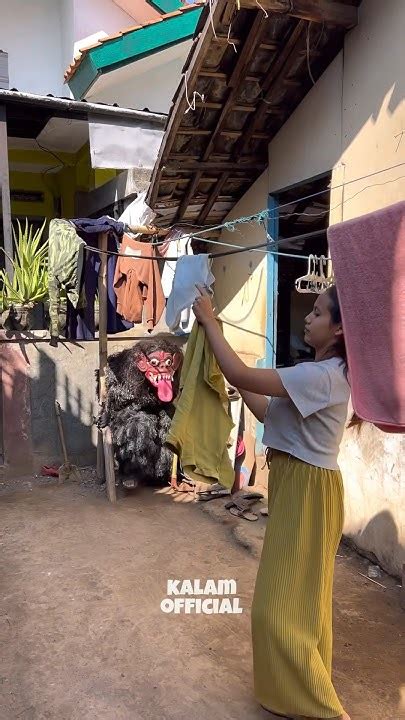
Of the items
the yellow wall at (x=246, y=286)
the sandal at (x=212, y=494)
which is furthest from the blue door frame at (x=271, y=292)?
the sandal at (x=212, y=494)

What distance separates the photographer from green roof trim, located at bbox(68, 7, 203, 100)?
692 cm

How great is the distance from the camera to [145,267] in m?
5.32

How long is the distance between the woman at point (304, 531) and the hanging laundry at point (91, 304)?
11.5 feet

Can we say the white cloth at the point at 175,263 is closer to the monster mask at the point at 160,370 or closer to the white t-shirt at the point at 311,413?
the monster mask at the point at 160,370

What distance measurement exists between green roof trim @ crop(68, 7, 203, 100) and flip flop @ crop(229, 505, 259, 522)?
554 centimetres

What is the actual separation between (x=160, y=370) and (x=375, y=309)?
12.8 feet

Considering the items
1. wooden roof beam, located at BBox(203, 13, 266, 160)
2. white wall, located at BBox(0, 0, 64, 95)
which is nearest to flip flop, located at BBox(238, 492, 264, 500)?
wooden roof beam, located at BBox(203, 13, 266, 160)

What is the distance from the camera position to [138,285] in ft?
17.8

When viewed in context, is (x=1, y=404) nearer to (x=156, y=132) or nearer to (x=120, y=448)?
(x=120, y=448)

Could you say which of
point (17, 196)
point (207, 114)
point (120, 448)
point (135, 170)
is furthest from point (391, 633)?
point (17, 196)

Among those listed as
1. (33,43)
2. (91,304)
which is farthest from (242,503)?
(33,43)

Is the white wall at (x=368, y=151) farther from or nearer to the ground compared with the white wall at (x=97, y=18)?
nearer to the ground

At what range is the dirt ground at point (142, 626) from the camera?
8.82 feet

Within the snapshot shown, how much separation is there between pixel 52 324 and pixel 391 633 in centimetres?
419
